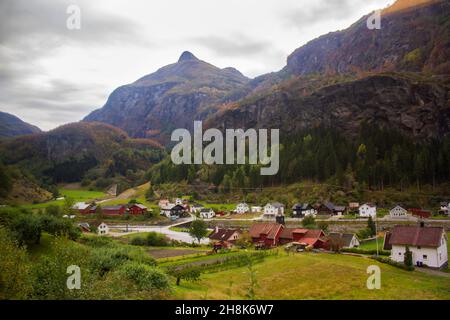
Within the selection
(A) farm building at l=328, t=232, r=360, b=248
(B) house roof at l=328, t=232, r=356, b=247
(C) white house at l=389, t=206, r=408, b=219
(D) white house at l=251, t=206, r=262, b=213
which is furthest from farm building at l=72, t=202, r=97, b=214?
(C) white house at l=389, t=206, r=408, b=219

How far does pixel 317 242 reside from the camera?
52.5 m

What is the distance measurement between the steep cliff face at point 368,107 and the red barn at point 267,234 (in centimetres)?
7937

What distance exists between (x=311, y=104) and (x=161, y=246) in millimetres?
107074

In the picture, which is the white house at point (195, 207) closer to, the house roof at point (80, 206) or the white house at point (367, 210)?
the house roof at point (80, 206)

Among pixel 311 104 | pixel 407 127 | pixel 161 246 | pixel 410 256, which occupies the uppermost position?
pixel 311 104

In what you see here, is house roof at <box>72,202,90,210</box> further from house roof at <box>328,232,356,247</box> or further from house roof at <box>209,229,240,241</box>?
house roof at <box>328,232,356,247</box>

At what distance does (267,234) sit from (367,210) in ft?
107

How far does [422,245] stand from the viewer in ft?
128

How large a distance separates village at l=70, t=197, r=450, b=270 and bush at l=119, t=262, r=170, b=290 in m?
27.1

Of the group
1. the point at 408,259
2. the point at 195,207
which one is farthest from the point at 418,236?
the point at 195,207
